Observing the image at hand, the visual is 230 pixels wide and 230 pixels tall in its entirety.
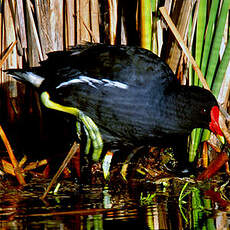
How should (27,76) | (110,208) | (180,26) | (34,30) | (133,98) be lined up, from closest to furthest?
(110,208) → (133,98) → (180,26) → (27,76) → (34,30)

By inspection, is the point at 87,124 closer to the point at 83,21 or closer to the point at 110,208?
the point at 83,21

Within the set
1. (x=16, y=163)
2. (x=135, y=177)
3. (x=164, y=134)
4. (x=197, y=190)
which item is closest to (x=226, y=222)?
(x=197, y=190)

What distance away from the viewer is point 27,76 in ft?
12.7

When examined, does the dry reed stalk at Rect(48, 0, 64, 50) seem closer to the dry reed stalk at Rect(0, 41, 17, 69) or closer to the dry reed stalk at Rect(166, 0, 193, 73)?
the dry reed stalk at Rect(0, 41, 17, 69)

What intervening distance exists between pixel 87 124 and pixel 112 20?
92 cm

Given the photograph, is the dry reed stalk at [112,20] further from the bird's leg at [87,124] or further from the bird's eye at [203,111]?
the bird's eye at [203,111]

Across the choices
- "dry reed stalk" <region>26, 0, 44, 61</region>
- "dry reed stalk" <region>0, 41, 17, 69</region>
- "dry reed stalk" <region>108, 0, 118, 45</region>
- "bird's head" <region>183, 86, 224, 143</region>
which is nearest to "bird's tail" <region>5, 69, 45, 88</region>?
"dry reed stalk" <region>0, 41, 17, 69</region>

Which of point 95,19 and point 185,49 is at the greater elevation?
point 95,19

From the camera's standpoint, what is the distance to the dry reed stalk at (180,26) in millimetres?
3598

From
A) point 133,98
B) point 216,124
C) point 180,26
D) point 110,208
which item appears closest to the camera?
point 110,208

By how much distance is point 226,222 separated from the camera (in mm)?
2143

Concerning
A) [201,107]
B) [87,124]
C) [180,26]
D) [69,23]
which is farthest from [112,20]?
[201,107]

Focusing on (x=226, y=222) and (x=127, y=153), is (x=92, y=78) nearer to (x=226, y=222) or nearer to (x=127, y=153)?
(x=127, y=153)

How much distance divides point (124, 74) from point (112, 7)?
2.41 feet
